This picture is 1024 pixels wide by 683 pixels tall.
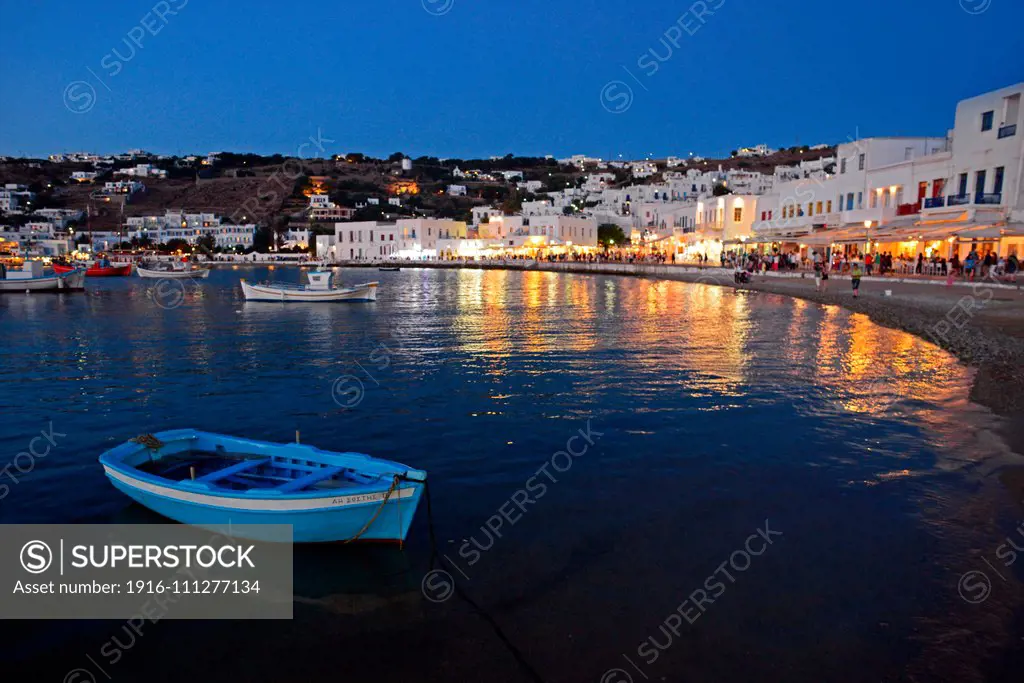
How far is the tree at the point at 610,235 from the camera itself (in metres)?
93.6

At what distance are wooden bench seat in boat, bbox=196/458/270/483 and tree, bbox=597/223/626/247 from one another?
87.7m

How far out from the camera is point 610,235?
94.2 metres

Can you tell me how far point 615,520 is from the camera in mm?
7930

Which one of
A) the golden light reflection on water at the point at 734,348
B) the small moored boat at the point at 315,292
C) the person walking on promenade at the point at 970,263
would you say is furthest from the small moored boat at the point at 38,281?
the person walking on promenade at the point at 970,263

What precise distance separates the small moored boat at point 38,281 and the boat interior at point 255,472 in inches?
2100

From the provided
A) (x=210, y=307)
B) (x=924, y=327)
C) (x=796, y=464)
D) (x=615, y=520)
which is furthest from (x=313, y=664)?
(x=210, y=307)

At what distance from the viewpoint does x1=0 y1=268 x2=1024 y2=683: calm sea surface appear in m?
5.48

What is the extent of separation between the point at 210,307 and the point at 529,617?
39045mm

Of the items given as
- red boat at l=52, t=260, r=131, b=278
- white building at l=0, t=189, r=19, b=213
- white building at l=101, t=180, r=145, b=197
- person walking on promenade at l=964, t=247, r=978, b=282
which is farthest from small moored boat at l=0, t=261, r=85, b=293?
white building at l=101, t=180, r=145, b=197

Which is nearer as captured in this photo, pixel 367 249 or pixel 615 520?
pixel 615 520

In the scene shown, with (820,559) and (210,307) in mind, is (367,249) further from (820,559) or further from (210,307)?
(820,559)

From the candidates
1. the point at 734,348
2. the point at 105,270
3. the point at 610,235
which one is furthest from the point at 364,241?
the point at 734,348

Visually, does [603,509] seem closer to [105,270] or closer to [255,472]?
[255,472]

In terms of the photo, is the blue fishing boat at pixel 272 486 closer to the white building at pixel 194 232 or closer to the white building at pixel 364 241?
the white building at pixel 364 241
